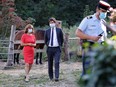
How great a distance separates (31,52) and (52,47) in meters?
0.61

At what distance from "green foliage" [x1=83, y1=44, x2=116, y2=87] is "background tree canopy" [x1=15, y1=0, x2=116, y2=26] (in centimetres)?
3633


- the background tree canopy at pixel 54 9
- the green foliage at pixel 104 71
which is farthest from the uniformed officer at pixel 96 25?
the background tree canopy at pixel 54 9

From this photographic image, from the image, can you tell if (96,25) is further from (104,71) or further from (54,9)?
(54,9)

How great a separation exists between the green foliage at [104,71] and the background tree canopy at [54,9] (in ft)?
Answer: 119

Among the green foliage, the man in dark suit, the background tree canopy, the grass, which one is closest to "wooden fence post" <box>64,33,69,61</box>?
the grass

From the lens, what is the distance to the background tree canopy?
4003 cm

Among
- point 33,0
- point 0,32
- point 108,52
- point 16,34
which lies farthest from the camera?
point 33,0

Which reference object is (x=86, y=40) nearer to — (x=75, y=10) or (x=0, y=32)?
(x=0, y=32)

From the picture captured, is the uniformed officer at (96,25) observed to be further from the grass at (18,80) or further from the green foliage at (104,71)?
the green foliage at (104,71)

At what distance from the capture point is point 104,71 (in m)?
2.86

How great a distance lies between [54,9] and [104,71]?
38788mm

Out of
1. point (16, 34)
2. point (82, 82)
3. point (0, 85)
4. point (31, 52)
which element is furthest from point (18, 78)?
point (82, 82)

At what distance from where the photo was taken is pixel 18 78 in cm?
1279

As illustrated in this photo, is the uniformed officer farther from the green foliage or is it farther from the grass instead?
the green foliage
